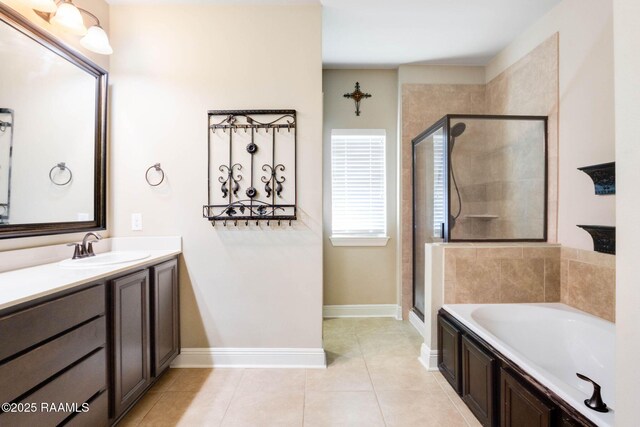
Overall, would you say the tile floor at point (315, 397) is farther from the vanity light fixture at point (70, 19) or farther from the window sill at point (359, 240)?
the vanity light fixture at point (70, 19)

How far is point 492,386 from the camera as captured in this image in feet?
4.94

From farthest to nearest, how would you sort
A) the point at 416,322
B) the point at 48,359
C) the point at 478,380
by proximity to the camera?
the point at 416,322
the point at 478,380
the point at 48,359

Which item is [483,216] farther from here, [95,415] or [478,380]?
[95,415]

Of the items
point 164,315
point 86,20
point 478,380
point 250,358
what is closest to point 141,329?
point 164,315

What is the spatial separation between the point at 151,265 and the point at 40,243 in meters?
0.58

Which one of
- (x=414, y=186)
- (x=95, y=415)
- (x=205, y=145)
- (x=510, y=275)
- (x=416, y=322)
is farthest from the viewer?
(x=414, y=186)

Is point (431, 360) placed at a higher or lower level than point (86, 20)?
lower

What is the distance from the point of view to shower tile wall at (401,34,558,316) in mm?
2244

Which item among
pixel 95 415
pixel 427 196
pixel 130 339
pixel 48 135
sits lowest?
pixel 95 415

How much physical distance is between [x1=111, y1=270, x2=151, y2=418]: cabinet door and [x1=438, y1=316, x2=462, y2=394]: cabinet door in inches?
74.3

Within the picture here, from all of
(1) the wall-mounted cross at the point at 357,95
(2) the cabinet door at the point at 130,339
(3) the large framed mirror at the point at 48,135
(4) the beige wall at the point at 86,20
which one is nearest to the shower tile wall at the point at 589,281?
(1) the wall-mounted cross at the point at 357,95

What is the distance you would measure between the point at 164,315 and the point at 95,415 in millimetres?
667

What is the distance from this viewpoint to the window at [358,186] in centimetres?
334

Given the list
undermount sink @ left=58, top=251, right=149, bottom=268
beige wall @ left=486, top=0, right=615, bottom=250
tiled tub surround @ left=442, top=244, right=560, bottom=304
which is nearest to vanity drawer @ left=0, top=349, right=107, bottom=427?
undermount sink @ left=58, top=251, right=149, bottom=268
